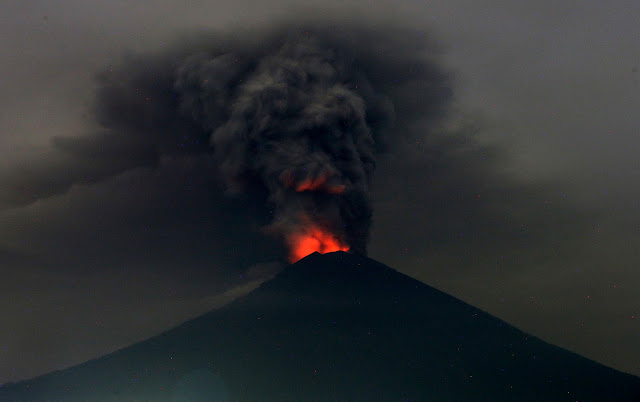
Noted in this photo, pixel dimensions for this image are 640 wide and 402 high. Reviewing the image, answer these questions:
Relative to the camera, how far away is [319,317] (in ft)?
189

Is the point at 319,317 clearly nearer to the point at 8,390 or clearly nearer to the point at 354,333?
the point at 354,333

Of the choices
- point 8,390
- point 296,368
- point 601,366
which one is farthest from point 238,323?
point 601,366

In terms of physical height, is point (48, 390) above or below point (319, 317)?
below

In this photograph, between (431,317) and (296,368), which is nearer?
(296,368)

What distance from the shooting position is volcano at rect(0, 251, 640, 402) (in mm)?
46625

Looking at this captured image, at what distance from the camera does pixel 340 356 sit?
50.2m

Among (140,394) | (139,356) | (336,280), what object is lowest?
(140,394)

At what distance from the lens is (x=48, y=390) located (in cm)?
5622

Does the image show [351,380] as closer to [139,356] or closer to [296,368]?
[296,368]

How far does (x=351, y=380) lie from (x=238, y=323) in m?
14.1

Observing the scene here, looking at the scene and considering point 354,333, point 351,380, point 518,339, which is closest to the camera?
point 351,380

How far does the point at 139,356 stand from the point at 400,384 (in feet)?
74.8

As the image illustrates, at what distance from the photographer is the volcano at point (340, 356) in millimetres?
46625

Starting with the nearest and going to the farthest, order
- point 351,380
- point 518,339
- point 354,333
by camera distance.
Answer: point 351,380
point 354,333
point 518,339
